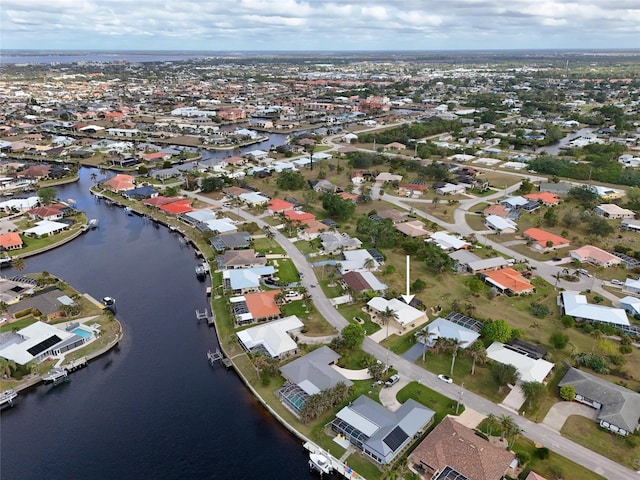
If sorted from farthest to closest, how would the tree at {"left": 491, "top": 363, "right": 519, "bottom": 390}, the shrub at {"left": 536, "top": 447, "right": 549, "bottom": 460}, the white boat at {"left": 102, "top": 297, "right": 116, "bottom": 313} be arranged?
the white boat at {"left": 102, "top": 297, "right": 116, "bottom": 313} → the tree at {"left": 491, "top": 363, "right": 519, "bottom": 390} → the shrub at {"left": 536, "top": 447, "right": 549, "bottom": 460}

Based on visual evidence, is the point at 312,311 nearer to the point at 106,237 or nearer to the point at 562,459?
the point at 562,459

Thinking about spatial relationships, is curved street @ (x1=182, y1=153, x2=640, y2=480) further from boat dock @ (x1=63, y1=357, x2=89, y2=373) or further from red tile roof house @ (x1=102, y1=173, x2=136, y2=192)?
red tile roof house @ (x1=102, y1=173, x2=136, y2=192)

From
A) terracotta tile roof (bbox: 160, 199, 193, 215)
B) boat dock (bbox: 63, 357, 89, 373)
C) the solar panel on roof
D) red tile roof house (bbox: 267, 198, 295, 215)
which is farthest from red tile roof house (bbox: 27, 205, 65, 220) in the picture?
the solar panel on roof

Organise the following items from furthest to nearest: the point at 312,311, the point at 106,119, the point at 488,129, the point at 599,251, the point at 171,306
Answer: the point at 106,119
the point at 488,129
the point at 599,251
the point at 171,306
the point at 312,311

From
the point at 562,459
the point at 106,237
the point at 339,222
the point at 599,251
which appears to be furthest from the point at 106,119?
the point at 562,459

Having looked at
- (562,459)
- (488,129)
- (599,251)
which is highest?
(488,129)

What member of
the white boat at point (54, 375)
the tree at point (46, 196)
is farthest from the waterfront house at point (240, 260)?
the tree at point (46, 196)

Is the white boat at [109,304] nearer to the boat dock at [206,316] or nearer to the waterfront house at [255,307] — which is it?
the boat dock at [206,316]
